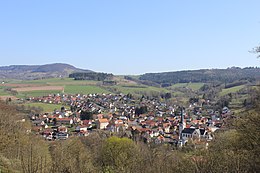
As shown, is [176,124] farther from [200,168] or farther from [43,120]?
[200,168]

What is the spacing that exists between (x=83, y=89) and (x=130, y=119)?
4020 centimetres

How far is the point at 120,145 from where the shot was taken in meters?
26.2

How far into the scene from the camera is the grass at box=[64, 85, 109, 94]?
102 meters

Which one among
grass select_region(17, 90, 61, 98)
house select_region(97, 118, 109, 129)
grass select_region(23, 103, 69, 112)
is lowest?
house select_region(97, 118, 109, 129)

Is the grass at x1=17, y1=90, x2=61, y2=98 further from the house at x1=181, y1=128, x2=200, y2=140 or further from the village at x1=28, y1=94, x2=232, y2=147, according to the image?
the house at x1=181, y1=128, x2=200, y2=140

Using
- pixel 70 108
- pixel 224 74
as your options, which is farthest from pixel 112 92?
pixel 224 74

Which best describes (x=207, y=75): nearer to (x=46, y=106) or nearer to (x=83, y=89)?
(x=83, y=89)

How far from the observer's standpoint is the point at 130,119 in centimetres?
6844

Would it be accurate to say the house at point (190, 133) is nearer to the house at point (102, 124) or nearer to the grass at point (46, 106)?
the house at point (102, 124)

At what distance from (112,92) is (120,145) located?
3179 inches

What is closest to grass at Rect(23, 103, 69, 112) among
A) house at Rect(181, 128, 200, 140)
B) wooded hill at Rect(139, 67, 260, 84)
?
house at Rect(181, 128, 200, 140)

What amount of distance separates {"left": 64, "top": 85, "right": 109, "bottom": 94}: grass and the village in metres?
3.38

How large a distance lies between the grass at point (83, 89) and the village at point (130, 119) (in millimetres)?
3378

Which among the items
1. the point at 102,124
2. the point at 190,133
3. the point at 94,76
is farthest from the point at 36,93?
the point at 190,133
